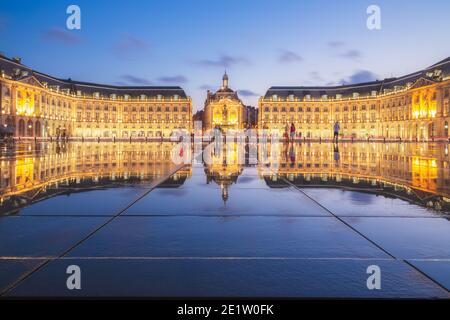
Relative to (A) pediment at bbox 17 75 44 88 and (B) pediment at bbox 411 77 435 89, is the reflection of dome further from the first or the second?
(B) pediment at bbox 411 77 435 89

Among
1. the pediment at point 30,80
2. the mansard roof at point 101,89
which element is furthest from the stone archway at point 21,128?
the mansard roof at point 101,89

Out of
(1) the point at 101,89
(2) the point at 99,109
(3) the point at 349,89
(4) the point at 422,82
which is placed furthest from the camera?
(3) the point at 349,89

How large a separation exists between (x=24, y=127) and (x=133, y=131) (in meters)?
47.0

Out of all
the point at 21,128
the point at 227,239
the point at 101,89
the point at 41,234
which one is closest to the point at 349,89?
the point at 101,89

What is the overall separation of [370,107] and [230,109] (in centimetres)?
4121

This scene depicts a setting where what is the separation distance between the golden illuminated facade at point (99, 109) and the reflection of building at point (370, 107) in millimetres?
28297

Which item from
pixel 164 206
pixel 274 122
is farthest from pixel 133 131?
pixel 164 206

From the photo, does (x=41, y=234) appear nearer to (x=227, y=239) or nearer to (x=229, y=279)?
(x=227, y=239)

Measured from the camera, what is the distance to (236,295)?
2.38m

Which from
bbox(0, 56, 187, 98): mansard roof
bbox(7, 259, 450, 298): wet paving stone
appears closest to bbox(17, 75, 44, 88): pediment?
bbox(0, 56, 187, 98): mansard roof

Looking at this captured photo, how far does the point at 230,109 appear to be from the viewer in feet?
420

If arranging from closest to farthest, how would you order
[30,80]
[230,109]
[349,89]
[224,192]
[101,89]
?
[224,192]
[30,80]
[101,89]
[349,89]
[230,109]

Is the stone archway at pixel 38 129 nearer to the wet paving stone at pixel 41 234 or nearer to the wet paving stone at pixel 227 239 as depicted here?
the wet paving stone at pixel 41 234

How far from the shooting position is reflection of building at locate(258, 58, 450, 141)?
80188 mm
